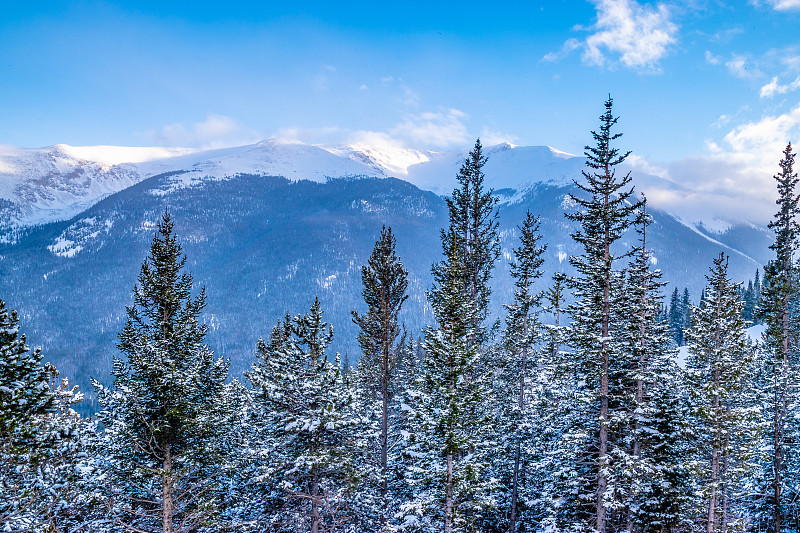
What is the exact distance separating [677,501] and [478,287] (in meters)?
13.4

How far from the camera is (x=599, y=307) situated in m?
15.3

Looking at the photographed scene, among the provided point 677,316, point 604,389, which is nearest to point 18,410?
point 604,389

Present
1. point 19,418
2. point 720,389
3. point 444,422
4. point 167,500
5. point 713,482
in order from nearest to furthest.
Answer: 1. point 19,418
2. point 167,500
3. point 444,422
4. point 720,389
5. point 713,482

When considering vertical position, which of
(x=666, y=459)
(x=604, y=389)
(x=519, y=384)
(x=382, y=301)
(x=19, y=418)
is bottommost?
(x=666, y=459)

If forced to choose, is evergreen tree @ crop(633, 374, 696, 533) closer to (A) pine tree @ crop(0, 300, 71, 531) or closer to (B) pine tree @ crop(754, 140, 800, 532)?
(B) pine tree @ crop(754, 140, 800, 532)

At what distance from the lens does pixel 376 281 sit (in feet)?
71.4

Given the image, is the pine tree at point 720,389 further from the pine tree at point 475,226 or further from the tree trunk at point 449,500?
the pine tree at point 475,226

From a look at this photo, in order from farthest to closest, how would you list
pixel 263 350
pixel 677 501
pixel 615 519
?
1. pixel 263 350
2. pixel 615 519
3. pixel 677 501

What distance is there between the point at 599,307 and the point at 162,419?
1671cm

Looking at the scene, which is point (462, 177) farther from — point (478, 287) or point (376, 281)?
point (376, 281)

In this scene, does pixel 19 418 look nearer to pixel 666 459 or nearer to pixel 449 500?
pixel 449 500

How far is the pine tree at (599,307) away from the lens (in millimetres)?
14836

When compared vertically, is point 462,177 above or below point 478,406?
above

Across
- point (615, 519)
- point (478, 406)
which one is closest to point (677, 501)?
point (615, 519)
